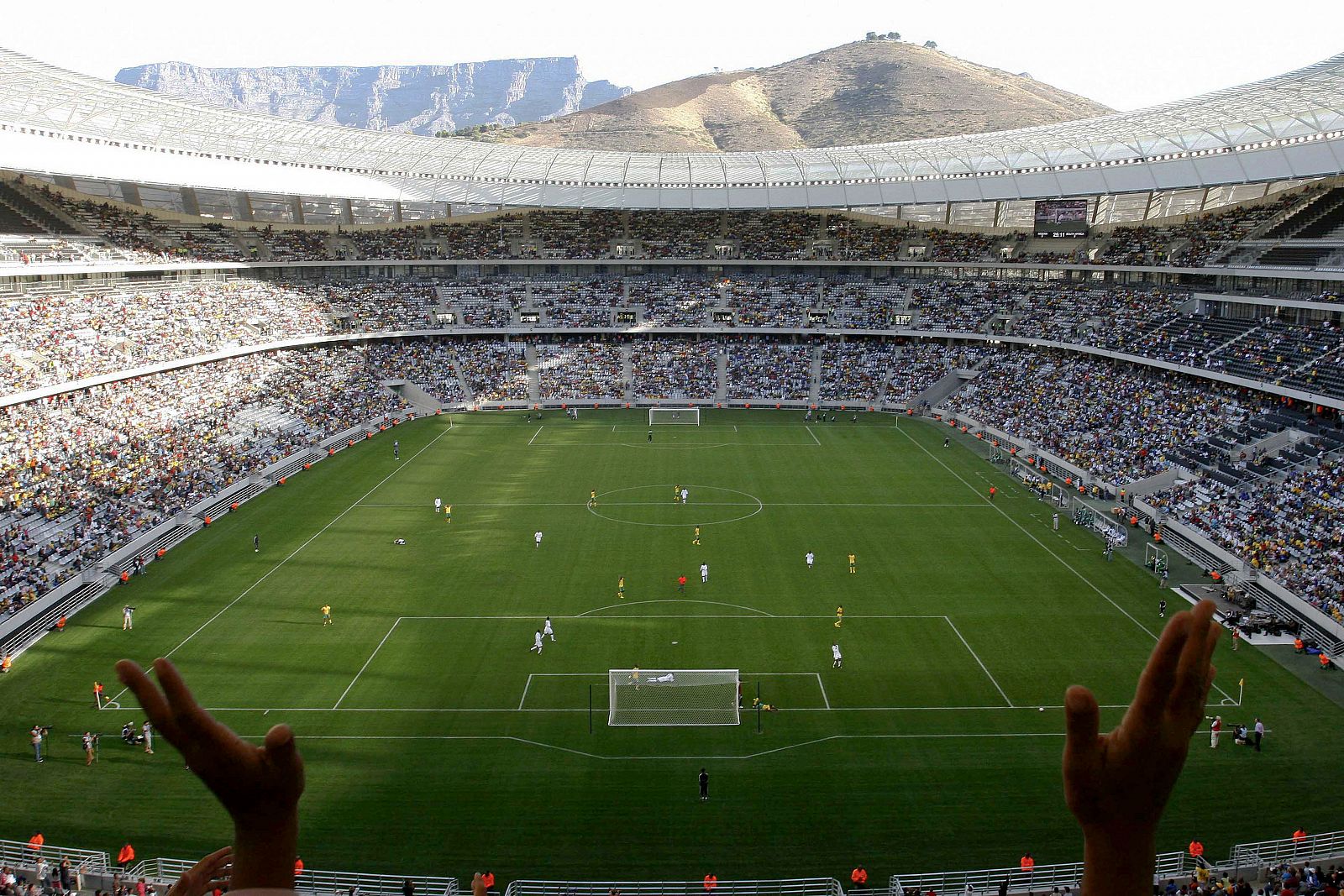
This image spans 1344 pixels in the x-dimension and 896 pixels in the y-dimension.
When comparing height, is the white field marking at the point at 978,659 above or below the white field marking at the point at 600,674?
above

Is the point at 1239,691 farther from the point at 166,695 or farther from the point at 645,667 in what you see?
the point at 166,695

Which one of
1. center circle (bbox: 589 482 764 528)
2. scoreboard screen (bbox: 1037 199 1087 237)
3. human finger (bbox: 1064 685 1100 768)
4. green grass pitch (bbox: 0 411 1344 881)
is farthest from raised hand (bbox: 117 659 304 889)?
scoreboard screen (bbox: 1037 199 1087 237)

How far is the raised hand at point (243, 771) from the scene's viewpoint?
3.76 m

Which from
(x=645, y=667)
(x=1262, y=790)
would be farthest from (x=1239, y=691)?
(x=645, y=667)

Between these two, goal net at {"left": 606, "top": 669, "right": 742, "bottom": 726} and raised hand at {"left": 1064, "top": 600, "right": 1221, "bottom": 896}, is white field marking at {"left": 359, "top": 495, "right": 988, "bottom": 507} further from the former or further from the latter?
raised hand at {"left": 1064, "top": 600, "right": 1221, "bottom": 896}

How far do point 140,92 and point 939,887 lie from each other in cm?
5171

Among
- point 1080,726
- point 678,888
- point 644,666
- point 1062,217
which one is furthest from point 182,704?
point 1062,217

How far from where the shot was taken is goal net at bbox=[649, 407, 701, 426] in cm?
6391

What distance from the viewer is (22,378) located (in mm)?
43094

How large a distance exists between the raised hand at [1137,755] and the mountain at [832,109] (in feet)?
507

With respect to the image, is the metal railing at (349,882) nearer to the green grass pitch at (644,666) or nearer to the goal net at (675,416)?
the green grass pitch at (644,666)

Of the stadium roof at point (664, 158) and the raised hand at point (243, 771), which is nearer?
the raised hand at point (243, 771)

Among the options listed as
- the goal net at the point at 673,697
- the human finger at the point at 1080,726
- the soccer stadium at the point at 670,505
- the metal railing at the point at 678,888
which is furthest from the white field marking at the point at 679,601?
the human finger at the point at 1080,726

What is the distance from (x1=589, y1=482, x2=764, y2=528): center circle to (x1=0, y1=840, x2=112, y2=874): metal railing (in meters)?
25.0
